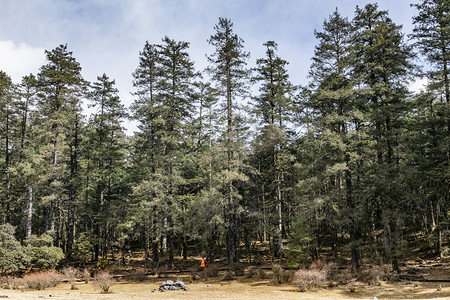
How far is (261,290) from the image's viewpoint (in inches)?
605

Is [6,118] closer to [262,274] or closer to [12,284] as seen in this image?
[12,284]

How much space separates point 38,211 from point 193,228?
26.7 meters

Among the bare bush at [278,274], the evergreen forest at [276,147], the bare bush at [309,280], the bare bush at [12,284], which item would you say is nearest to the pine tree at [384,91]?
the evergreen forest at [276,147]

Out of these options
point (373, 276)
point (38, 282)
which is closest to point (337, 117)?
point (373, 276)

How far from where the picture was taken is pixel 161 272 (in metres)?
22.4

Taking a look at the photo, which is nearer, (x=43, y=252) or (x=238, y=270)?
(x=238, y=270)

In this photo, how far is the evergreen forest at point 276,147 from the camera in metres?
17.6

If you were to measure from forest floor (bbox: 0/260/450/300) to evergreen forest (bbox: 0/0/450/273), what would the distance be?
202 centimetres

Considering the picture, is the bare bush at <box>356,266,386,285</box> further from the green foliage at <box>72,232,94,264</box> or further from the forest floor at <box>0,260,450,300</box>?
the green foliage at <box>72,232,94,264</box>

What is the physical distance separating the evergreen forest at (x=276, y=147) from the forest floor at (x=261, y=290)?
2.02 m

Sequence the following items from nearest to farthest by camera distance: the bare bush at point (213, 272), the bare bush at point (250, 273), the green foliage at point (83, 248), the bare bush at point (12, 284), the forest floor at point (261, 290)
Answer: the forest floor at point (261, 290), the bare bush at point (12, 284), the bare bush at point (250, 273), the bare bush at point (213, 272), the green foliage at point (83, 248)

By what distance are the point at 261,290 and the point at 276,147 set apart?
35.2 ft

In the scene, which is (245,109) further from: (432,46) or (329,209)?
(432,46)

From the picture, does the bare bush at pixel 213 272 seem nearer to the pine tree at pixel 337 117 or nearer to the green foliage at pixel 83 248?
the pine tree at pixel 337 117
